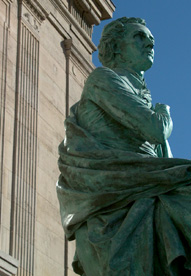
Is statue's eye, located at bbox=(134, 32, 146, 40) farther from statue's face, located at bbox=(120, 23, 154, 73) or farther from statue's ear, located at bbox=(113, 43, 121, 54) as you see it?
statue's ear, located at bbox=(113, 43, 121, 54)

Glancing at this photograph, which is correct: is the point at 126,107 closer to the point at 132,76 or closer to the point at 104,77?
the point at 104,77

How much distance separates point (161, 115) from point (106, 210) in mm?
679

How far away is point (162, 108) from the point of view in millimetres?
4609

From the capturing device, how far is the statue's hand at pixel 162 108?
A: 4.57m

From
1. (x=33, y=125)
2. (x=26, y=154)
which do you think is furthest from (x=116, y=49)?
(x=33, y=125)

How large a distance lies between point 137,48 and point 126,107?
0.65 m

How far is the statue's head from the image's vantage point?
4.95m

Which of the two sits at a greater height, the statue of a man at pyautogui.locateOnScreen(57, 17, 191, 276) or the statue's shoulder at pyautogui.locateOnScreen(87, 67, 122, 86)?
the statue's shoulder at pyautogui.locateOnScreen(87, 67, 122, 86)

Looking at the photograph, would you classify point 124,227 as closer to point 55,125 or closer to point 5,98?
point 5,98

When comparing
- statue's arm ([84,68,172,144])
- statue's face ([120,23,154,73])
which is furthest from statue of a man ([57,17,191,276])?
statue's face ([120,23,154,73])

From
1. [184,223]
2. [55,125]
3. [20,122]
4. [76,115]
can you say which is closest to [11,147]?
[20,122]

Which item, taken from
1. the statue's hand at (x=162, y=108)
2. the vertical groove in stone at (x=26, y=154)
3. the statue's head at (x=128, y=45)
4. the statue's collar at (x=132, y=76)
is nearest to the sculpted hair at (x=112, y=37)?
the statue's head at (x=128, y=45)

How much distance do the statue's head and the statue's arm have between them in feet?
1.13

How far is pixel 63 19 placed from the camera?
18062 millimetres
